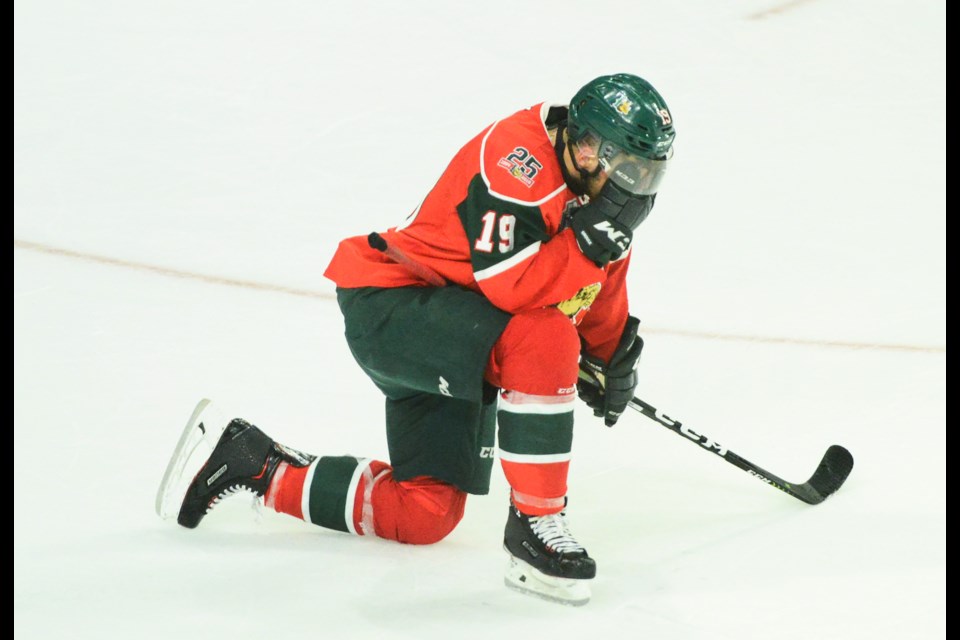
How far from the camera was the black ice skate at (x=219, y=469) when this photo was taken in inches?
93.9

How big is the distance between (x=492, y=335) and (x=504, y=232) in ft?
0.59

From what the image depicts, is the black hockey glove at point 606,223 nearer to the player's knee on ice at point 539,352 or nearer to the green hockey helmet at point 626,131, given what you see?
the green hockey helmet at point 626,131

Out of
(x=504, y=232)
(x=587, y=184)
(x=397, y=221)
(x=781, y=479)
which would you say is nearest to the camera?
(x=504, y=232)

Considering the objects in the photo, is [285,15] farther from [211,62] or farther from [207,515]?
[207,515]

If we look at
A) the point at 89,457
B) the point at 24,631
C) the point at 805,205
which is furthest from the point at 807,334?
the point at 24,631

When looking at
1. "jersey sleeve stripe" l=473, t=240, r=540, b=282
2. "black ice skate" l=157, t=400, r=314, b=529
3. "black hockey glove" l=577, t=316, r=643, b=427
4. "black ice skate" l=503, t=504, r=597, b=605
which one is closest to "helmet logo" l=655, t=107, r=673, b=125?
"jersey sleeve stripe" l=473, t=240, r=540, b=282

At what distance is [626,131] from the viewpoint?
2064mm

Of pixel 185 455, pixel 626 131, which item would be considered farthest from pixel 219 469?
pixel 626 131

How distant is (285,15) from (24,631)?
2.72m

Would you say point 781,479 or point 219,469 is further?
point 781,479

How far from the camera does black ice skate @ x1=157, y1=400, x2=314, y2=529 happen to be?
238 centimetres

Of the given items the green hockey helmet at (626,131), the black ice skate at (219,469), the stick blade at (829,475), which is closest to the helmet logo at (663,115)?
the green hockey helmet at (626,131)

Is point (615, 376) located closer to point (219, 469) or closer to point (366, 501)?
point (366, 501)

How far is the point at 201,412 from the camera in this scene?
8.05ft
